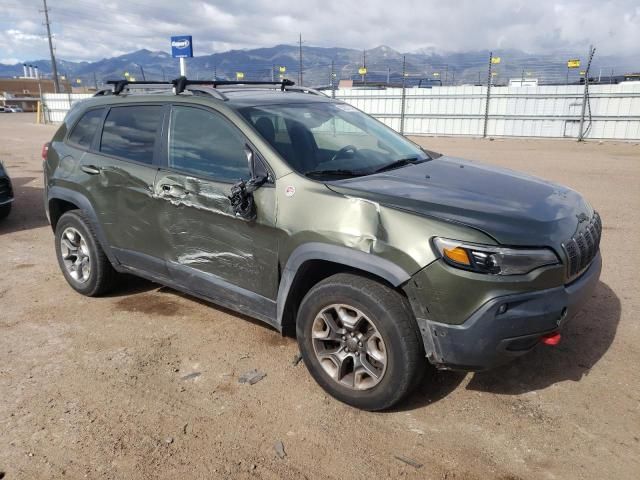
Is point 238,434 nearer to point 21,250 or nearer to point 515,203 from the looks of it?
point 515,203

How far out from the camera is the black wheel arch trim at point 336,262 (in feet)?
8.47

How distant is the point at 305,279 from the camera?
10.1 ft

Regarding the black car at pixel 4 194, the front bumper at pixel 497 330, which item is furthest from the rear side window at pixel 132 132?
the black car at pixel 4 194

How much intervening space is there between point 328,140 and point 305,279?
1.14m

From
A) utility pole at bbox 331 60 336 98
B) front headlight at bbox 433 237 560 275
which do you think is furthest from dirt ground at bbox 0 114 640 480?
utility pole at bbox 331 60 336 98

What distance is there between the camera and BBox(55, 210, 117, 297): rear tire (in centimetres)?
439

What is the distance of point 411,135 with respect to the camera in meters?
22.5

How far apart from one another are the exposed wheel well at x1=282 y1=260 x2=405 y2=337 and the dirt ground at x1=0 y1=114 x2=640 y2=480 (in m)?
0.40

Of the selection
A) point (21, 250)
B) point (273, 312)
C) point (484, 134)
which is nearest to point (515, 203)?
point (273, 312)

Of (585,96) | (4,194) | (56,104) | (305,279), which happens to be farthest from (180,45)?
(56,104)

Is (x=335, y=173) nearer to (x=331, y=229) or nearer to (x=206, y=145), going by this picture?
(x=331, y=229)

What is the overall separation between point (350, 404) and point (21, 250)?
4946 mm

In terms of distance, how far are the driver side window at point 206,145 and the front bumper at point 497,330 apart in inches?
62.1

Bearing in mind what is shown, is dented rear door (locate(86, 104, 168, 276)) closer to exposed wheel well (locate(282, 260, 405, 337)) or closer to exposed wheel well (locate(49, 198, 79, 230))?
exposed wheel well (locate(49, 198, 79, 230))
